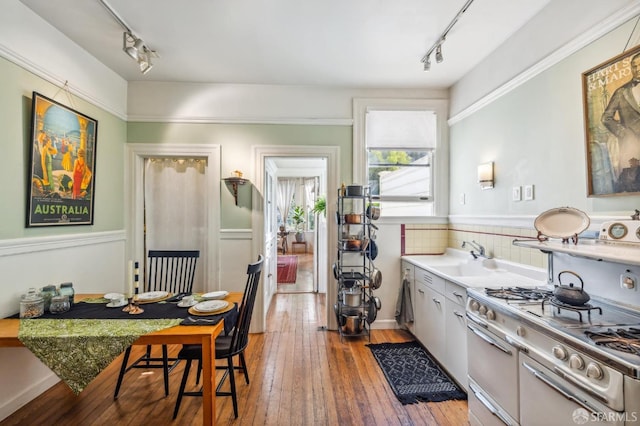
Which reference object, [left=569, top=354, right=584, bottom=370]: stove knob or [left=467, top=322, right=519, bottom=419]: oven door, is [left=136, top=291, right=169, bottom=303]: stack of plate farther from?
[left=569, top=354, right=584, bottom=370]: stove knob

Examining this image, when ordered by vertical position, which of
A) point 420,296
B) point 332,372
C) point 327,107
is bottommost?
point 332,372

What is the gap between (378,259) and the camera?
3.44 meters

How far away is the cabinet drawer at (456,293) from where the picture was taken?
2124 mm


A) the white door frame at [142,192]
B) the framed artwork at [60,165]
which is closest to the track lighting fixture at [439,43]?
the white door frame at [142,192]

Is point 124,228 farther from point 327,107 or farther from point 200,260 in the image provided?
point 327,107

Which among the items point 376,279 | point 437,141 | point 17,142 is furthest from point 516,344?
point 17,142

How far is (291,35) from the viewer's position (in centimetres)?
243

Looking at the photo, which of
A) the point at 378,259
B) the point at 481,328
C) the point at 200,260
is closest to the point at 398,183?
the point at 378,259

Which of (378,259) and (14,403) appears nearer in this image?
(14,403)

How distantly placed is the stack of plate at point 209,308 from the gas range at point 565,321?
166 centimetres

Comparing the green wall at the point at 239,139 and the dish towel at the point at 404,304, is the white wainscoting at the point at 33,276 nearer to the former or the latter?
the green wall at the point at 239,139

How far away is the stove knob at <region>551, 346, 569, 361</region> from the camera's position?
3.94 ft

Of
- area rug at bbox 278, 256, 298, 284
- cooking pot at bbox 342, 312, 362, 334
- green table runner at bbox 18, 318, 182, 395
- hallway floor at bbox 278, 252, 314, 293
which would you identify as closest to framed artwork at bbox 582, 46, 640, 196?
cooking pot at bbox 342, 312, 362, 334

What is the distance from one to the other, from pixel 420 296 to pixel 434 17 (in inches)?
98.4
